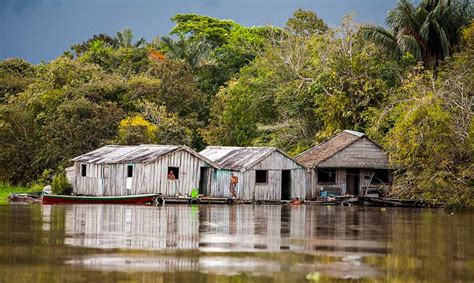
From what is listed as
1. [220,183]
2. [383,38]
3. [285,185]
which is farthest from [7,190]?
[383,38]

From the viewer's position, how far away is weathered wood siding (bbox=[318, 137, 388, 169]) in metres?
47.0

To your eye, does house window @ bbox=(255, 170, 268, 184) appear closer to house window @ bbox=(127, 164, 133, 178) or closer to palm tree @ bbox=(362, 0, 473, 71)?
house window @ bbox=(127, 164, 133, 178)

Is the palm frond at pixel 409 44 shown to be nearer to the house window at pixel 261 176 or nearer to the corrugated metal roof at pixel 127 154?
the house window at pixel 261 176

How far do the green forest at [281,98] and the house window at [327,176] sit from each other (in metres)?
2.96

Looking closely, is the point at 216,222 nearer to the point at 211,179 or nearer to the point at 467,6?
the point at 211,179

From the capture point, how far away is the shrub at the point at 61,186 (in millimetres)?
48344

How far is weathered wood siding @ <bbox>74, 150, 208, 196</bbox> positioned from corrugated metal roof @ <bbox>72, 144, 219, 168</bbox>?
235mm

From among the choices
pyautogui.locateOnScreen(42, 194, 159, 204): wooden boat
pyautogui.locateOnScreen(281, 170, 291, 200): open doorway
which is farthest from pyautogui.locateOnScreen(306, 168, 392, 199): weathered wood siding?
pyautogui.locateOnScreen(42, 194, 159, 204): wooden boat

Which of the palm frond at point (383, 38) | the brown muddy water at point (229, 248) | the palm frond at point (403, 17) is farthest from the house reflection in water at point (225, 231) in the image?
the palm frond at point (403, 17)

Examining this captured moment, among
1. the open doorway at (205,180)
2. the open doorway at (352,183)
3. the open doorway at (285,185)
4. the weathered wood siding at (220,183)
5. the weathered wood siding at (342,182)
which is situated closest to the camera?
the weathered wood siding at (220,183)

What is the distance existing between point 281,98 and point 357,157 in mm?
10016

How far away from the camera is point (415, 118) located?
41688 mm

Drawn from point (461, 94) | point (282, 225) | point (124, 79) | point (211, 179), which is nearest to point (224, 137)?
point (124, 79)

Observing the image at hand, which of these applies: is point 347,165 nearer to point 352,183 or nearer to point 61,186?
point 352,183
